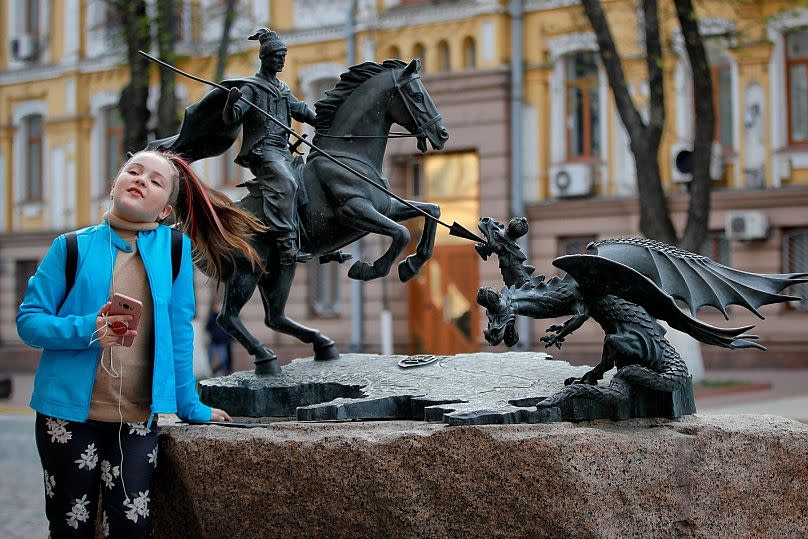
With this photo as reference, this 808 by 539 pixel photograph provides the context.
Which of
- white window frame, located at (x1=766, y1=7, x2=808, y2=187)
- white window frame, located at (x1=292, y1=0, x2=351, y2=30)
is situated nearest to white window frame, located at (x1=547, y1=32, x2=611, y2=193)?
white window frame, located at (x1=766, y1=7, x2=808, y2=187)

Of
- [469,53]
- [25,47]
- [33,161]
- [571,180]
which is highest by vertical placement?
[25,47]

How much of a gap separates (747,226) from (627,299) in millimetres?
13396

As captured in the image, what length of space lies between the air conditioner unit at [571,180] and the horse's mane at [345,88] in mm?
12834

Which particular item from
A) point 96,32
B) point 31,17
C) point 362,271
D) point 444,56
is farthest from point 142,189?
point 31,17

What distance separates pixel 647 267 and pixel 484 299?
2.26 ft

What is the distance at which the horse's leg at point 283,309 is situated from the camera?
6.49 meters

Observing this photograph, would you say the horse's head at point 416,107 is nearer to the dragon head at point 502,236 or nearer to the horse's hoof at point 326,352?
the horse's hoof at point 326,352

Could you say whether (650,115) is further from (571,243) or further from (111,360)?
(111,360)

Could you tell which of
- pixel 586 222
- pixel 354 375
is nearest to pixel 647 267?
pixel 354 375

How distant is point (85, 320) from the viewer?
402 cm

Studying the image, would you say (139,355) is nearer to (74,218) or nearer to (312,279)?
(312,279)

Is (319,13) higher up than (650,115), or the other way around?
(319,13)

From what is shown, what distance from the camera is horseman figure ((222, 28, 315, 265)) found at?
242 inches

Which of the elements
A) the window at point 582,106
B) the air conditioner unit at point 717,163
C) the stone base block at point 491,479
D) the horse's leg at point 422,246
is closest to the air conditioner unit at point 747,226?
the air conditioner unit at point 717,163
